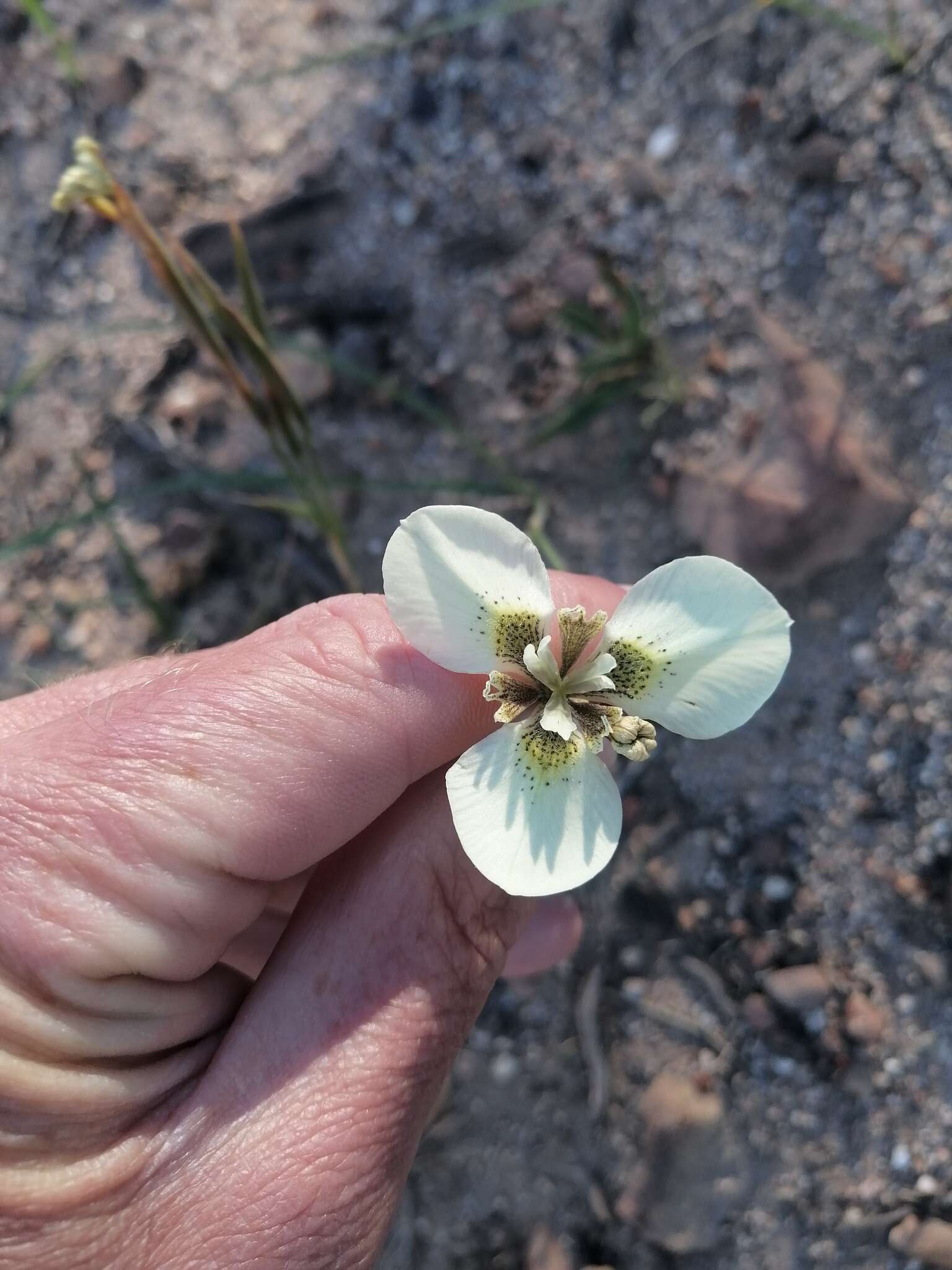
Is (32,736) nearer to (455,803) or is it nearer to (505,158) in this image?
(455,803)

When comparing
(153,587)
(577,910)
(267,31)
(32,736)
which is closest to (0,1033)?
(32,736)

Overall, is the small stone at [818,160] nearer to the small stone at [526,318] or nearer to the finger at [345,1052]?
the small stone at [526,318]

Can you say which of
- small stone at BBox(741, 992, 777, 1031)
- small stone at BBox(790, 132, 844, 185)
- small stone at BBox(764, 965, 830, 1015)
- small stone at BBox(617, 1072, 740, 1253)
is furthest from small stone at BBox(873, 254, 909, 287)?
small stone at BBox(617, 1072, 740, 1253)

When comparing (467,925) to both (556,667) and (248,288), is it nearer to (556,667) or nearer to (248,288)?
(556,667)

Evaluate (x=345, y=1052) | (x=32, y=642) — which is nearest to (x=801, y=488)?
(x=345, y=1052)

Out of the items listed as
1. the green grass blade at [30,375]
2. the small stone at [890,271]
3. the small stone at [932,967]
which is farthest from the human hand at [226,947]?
the green grass blade at [30,375]
